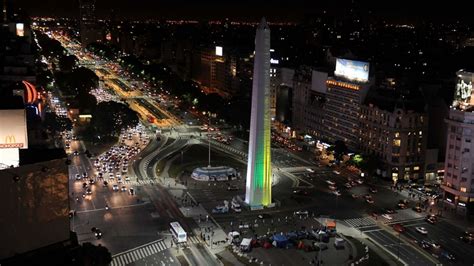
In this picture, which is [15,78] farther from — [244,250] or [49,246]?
[49,246]

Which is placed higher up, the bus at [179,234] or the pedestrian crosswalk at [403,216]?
the bus at [179,234]

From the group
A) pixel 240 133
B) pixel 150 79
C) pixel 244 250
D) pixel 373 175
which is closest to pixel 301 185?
pixel 373 175

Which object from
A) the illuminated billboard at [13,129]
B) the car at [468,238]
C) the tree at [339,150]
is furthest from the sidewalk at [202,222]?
the illuminated billboard at [13,129]

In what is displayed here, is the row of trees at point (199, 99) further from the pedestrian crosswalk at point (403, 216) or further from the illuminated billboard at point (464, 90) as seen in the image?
the pedestrian crosswalk at point (403, 216)

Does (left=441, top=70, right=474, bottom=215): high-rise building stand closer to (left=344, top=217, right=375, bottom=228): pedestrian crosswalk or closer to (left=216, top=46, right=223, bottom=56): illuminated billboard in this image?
(left=344, top=217, right=375, bottom=228): pedestrian crosswalk

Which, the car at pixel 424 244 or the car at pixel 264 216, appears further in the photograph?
the car at pixel 264 216

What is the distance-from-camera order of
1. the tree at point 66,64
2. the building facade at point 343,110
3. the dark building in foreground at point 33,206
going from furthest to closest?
1. the tree at point 66,64
2. the building facade at point 343,110
3. the dark building in foreground at point 33,206
